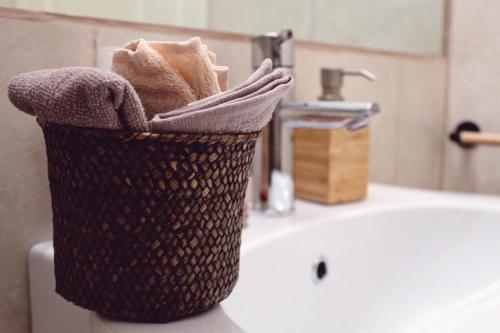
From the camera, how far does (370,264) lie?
80cm

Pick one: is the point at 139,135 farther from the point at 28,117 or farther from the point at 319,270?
the point at 319,270

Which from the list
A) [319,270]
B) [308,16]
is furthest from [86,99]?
[308,16]

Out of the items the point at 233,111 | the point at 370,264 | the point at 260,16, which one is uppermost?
the point at 260,16

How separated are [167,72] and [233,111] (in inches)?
2.6

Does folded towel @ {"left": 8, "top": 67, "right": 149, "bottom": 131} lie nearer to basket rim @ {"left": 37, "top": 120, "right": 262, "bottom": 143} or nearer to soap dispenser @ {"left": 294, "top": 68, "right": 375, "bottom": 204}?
basket rim @ {"left": 37, "top": 120, "right": 262, "bottom": 143}

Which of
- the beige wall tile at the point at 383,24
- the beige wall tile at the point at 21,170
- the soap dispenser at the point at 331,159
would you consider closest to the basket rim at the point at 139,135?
the beige wall tile at the point at 21,170

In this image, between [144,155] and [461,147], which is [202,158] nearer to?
[144,155]

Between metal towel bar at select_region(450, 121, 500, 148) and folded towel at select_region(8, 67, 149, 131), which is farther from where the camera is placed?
metal towel bar at select_region(450, 121, 500, 148)

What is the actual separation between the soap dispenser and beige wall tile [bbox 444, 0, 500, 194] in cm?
49

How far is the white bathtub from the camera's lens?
0.64m

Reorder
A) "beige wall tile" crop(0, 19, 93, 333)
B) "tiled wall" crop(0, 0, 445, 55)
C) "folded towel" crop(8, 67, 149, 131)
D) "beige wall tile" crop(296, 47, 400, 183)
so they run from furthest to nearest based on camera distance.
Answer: "beige wall tile" crop(296, 47, 400, 183) → "tiled wall" crop(0, 0, 445, 55) → "beige wall tile" crop(0, 19, 93, 333) → "folded towel" crop(8, 67, 149, 131)

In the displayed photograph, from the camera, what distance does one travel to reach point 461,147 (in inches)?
49.4

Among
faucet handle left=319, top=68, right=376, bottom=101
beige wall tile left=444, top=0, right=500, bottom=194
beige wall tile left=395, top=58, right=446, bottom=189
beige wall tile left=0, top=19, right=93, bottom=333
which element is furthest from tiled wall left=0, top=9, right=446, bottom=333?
beige wall tile left=444, top=0, right=500, bottom=194

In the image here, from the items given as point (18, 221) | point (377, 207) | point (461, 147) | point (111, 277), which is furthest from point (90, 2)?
point (461, 147)
